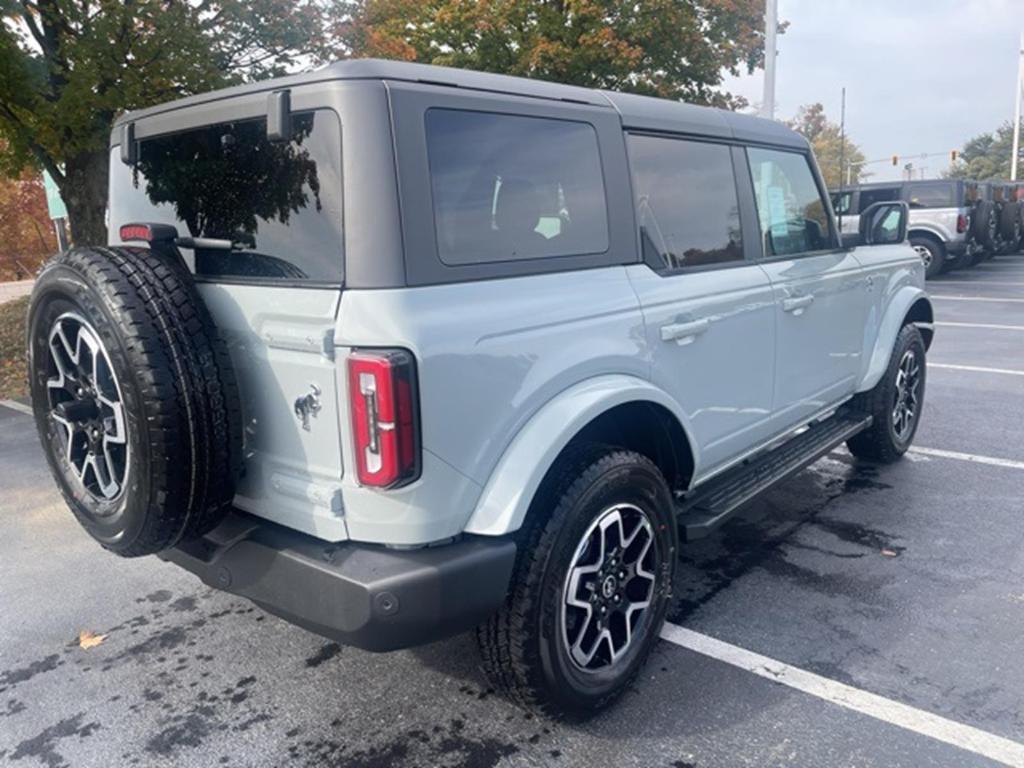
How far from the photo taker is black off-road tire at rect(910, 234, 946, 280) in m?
16.6

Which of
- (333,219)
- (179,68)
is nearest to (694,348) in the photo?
(333,219)

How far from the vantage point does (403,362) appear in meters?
2.08

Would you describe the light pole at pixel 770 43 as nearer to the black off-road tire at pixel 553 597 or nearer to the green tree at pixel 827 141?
the black off-road tire at pixel 553 597

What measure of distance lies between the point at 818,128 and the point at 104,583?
63128 mm

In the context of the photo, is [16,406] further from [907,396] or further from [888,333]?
[907,396]

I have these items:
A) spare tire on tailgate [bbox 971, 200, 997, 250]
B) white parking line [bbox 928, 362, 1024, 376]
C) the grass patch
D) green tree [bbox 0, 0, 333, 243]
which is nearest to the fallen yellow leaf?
the grass patch

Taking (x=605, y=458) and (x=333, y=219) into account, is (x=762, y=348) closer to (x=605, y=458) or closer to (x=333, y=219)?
(x=605, y=458)

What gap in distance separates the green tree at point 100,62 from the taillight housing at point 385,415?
7.89 metres

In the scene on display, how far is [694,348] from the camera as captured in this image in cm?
309

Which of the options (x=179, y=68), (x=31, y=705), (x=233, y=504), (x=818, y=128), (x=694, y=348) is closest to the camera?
(x=233, y=504)

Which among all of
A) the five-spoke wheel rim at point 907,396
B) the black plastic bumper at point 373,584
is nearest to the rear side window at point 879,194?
the five-spoke wheel rim at point 907,396

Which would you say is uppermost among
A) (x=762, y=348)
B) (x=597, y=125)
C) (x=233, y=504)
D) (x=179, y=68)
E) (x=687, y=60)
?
(x=687, y=60)

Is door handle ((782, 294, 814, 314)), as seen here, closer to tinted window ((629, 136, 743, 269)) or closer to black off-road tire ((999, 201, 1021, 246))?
tinted window ((629, 136, 743, 269))

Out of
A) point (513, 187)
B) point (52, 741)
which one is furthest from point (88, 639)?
point (513, 187)
